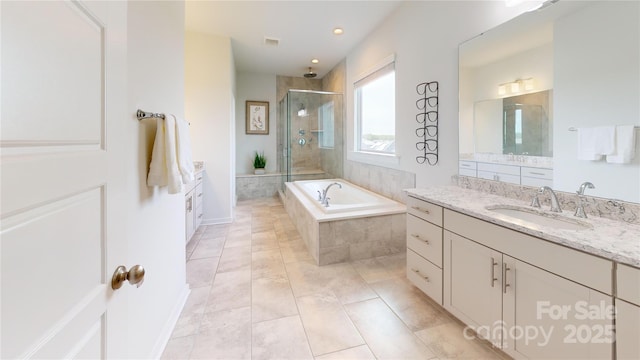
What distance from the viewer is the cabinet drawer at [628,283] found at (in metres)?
0.88

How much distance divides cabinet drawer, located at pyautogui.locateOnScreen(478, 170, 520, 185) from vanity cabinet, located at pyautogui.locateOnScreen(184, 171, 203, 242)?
2.85m

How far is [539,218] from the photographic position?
5.02 feet

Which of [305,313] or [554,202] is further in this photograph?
[305,313]

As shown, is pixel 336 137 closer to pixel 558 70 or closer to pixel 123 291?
pixel 558 70

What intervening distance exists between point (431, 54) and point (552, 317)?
2311 millimetres

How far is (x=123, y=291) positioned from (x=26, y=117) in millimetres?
618

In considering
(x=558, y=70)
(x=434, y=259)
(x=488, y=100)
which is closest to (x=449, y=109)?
(x=488, y=100)

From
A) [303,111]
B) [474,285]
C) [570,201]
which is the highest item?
[303,111]

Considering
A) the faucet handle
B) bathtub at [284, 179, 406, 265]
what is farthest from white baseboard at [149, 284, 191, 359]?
the faucet handle

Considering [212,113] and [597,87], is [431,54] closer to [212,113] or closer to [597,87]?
[597,87]

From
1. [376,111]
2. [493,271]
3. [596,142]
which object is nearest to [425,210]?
[493,271]

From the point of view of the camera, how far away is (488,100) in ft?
6.50

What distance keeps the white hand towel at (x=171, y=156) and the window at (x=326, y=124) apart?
3813mm

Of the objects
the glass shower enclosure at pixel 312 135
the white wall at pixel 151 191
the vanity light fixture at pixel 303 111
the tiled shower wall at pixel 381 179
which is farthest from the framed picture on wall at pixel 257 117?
the white wall at pixel 151 191
